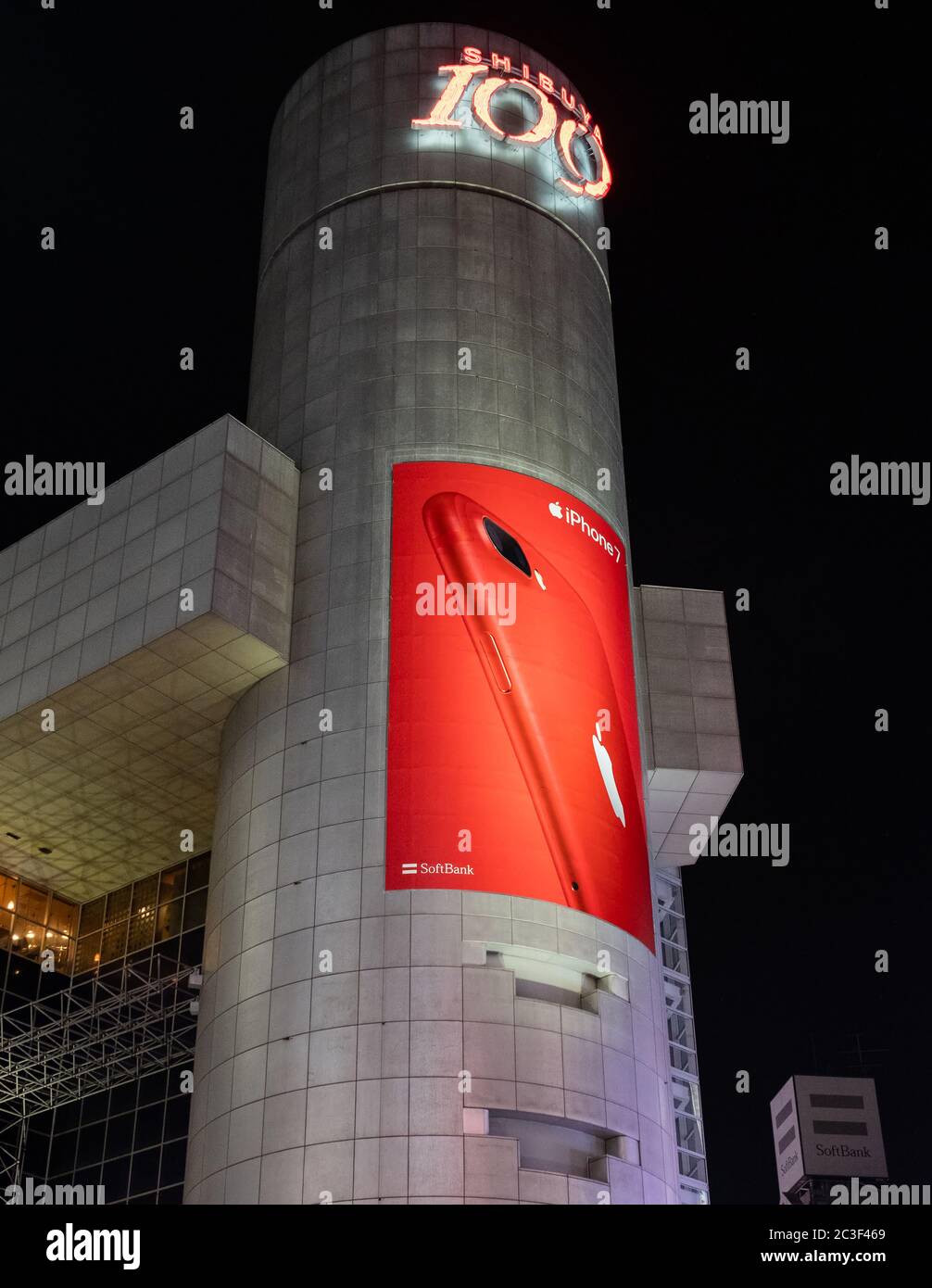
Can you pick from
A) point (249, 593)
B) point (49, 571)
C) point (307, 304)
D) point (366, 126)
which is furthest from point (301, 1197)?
point (366, 126)

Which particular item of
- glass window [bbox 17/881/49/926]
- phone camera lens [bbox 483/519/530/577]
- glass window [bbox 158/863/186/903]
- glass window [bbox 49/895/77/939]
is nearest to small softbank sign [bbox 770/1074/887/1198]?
glass window [bbox 158/863/186/903]

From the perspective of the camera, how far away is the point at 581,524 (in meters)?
36.0

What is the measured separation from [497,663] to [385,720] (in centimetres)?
281

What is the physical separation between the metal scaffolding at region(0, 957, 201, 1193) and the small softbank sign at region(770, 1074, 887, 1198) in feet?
103

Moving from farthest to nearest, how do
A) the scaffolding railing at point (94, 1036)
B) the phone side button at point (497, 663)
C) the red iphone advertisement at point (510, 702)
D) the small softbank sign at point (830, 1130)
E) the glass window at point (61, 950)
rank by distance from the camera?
the small softbank sign at point (830, 1130) < the glass window at point (61, 950) < the scaffolding railing at point (94, 1036) < the phone side button at point (497, 663) < the red iphone advertisement at point (510, 702)

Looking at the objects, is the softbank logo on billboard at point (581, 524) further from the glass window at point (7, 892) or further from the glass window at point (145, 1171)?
the glass window at point (7, 892)

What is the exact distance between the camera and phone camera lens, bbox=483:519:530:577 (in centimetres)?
3375

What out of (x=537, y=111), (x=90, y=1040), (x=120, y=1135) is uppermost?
(x=537, y=111)

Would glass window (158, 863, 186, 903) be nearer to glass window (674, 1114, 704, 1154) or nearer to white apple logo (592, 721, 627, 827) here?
glass window (674, 1114, 704, 1154)

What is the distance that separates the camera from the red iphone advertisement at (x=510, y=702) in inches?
1197

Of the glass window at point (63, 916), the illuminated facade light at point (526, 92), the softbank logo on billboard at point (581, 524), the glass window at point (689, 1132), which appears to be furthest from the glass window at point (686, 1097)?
the illuminated facade light at point (526, 92)

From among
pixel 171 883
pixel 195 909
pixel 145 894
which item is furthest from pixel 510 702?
pixel 145 894

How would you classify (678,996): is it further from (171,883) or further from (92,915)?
(92,915)

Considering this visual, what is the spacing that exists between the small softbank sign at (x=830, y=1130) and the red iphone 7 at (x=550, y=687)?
35554mm
